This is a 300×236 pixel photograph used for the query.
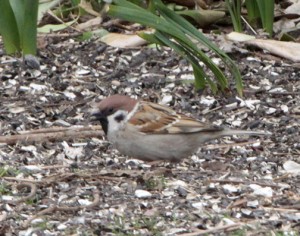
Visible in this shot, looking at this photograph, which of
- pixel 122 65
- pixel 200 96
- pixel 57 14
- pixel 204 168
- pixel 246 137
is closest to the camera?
pixel 204 168

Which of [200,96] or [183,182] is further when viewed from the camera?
[200,96]

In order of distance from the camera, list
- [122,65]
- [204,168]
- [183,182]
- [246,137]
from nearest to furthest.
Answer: [183,182]
[204,168]
[246,137]
[122,65]

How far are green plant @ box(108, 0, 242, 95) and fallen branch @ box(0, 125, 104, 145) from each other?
0.60 m

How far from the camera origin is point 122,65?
21.5 feet

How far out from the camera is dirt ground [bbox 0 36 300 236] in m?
4.29

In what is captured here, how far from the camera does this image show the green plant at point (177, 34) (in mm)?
5273

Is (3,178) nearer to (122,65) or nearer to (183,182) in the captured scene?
(183,182)

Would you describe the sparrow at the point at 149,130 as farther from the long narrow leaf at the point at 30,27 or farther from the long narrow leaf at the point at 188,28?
the long narrow leaf at the point at 30,27

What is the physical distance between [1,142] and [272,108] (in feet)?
5.23

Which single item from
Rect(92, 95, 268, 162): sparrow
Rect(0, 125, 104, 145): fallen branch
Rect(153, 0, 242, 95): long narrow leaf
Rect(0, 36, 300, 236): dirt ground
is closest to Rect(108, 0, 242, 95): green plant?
Rect(153, 0, 242, 95): long narrow leaf

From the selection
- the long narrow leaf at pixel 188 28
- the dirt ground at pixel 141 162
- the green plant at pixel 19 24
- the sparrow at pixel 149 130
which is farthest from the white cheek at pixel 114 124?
the green plant at pixel 19 24

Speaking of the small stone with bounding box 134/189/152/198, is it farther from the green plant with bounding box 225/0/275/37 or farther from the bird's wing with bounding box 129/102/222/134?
the green plant with bounding box 225/0/275/37

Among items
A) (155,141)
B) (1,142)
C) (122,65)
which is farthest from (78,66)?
(155,141)

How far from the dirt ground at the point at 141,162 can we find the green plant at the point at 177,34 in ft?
0.69
